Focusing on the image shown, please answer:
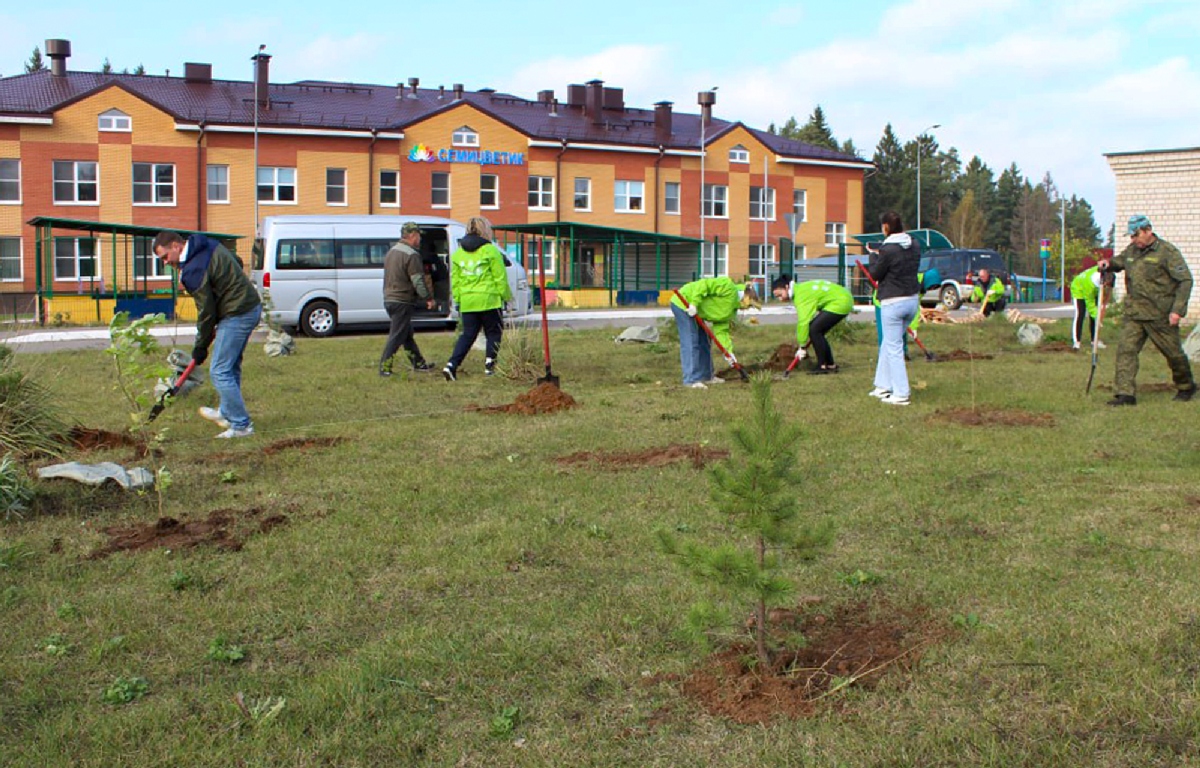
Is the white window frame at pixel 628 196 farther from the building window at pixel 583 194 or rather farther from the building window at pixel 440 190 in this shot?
the building window at pixel 440 190

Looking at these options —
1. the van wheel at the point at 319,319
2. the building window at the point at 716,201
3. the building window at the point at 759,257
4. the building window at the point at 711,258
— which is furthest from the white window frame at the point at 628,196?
the van wheel at the point at 319,319

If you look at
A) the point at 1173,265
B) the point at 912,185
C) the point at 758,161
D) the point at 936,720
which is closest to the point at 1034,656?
the point at 936,720

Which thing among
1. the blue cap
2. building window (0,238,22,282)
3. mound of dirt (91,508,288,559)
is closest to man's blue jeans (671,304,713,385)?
the blue cap

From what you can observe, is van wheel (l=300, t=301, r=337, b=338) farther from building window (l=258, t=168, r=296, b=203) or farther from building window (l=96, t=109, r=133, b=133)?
building window (l=96, t=109, r=133, b=133)

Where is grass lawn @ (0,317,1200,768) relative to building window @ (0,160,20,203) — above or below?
below

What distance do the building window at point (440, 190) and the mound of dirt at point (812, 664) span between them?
43.8 metres

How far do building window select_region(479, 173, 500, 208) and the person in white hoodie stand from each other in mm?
38069

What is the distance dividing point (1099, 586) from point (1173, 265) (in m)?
6.54

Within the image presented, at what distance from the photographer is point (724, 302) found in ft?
37.8

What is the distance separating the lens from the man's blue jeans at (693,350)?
1162 centimetres

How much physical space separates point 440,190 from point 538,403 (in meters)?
38.0

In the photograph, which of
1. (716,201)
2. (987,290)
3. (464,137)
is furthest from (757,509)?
(716,201)

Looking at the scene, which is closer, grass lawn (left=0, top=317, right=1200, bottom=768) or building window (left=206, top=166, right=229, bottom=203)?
grass lawn (left=0, top=317, right=1200, bottom=768)

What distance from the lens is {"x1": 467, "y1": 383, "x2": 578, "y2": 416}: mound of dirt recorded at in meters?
10.2
